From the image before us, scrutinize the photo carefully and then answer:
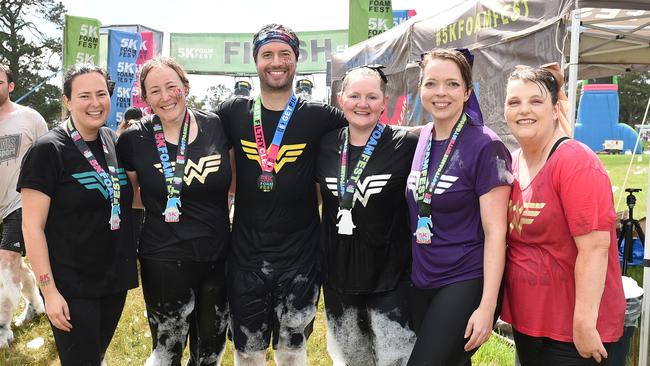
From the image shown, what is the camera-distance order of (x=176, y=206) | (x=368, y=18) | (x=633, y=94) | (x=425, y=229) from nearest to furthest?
(x=425, y=229), (x=176, y=206), (x=368, y=18), (x=633, y=94)

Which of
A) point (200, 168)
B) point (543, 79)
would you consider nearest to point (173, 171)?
point (200, 168)

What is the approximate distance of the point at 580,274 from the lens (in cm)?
203

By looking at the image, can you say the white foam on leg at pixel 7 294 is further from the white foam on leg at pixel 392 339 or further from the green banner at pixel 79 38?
the green banner at pixel 79 38

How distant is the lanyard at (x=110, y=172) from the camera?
2594mm

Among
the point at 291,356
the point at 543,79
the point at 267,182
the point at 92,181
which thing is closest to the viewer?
the point at 543,79

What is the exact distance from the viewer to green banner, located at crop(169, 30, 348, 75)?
62.3 feet

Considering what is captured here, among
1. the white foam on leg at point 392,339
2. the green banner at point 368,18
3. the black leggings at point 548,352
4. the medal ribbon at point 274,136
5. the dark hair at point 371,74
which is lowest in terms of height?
the white foam on leg at point 392,339

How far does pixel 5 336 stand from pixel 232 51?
16632 millimetres

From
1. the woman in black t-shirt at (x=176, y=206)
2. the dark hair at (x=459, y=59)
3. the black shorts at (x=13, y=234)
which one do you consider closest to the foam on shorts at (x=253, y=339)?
the woman in black t-shirt at (x=176, y=206)

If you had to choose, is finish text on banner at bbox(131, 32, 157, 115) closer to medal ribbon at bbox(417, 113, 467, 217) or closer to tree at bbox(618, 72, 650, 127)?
medal ribbon at bbox(417, 113, 467, 217)

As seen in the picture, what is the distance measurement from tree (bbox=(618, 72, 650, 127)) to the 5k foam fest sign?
45.9 m

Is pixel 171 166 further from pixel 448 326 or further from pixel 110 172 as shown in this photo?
pixel 448 326

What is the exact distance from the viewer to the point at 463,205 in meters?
2.30

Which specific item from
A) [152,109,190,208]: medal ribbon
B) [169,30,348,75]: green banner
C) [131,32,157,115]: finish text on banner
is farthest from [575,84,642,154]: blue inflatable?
[152,109,190,208]: medal ribbon
